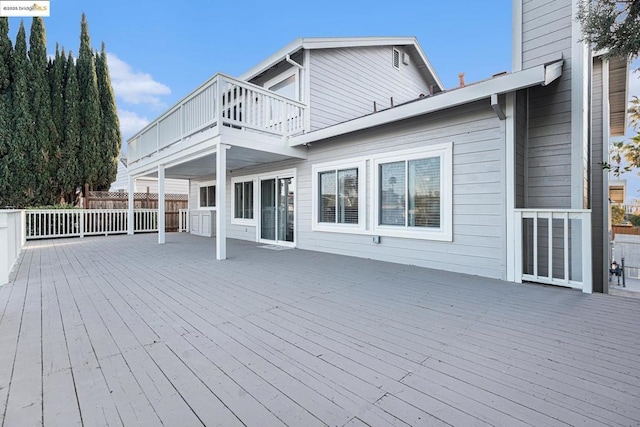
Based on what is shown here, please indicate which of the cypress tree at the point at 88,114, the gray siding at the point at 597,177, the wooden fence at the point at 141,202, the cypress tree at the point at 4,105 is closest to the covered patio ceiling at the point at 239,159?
the wooden fence at the point at 141,202

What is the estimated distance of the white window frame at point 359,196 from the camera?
621cm

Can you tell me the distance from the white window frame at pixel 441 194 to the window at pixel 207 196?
7382 millimetres

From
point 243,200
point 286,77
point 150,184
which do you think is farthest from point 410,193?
point 150,184

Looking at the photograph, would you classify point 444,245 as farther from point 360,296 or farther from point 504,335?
point 504,335

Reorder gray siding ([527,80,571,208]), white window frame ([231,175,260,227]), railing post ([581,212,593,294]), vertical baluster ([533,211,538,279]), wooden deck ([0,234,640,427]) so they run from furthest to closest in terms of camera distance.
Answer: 1. white window frame ([231,175,260,227])
2. gray siding ([527,80,571,208])
3. vertical baluster ([533,211,538,279])
4. railing post ([581,212,593,294])
5. wooden deck ([0,234,640,427])

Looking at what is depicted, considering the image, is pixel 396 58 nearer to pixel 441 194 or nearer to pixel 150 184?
pixel 441 194

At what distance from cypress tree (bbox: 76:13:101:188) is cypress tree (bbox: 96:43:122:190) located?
26 cm

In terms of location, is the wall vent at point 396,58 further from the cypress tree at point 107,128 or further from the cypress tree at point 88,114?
the cypress tree at point 88,114

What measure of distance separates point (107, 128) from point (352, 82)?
1072 centimetres

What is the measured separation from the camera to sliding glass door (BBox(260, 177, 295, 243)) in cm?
816

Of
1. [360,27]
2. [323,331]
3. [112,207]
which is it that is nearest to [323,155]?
[323,331]

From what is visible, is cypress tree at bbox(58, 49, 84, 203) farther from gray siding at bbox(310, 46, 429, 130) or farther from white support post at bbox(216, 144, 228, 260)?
gray siding at bbox(310, 46, 429, 130)

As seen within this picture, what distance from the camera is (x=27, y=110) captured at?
10.7 metres

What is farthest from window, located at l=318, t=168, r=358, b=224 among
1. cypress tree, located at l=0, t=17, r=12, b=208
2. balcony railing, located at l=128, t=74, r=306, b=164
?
cypress tree, located at l=0, t=17, r=12, b=208
